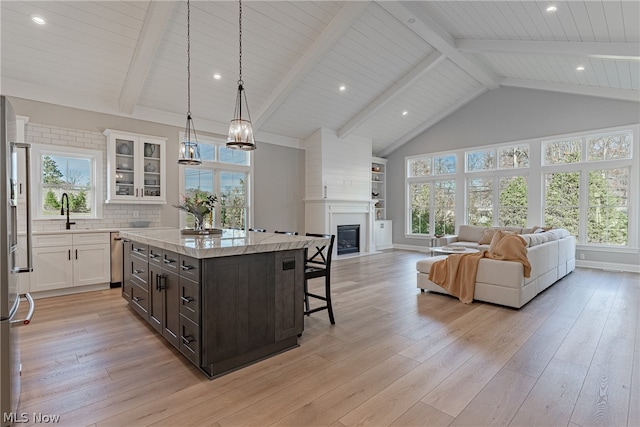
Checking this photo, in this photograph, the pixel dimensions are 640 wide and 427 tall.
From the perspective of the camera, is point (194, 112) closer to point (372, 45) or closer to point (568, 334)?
point (372, 45)

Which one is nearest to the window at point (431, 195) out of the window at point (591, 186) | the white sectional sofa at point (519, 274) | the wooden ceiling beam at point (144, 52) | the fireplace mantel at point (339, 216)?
the fireplace mantel at point (339, 216)

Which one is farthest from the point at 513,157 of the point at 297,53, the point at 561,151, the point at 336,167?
the point at 297,53

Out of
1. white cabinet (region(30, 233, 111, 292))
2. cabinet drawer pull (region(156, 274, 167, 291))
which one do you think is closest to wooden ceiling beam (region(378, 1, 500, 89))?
cabinet drawer pull (region(156, 274, 167, 291))

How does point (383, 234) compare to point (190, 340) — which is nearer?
point (190, 340)

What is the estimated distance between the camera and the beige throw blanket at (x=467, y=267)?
401 cm

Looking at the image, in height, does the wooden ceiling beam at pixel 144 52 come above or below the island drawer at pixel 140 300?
above

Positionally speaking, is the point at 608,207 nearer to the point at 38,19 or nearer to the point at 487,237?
the point at 487,237

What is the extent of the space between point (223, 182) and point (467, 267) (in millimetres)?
4898

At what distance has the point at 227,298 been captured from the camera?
7.82ft

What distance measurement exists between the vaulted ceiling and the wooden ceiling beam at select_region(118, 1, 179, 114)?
0.05ft

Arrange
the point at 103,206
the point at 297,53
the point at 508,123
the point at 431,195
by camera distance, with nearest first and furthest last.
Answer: the point at 103,206 → the point at 297,53 → the point at 508,123 → the point at 431,195

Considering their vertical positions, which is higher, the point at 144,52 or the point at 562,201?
the point at 144,52

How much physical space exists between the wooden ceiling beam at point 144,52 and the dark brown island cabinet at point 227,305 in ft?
9.71

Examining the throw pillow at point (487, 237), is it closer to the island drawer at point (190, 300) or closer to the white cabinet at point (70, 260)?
the island drawer at point (190, 300)
